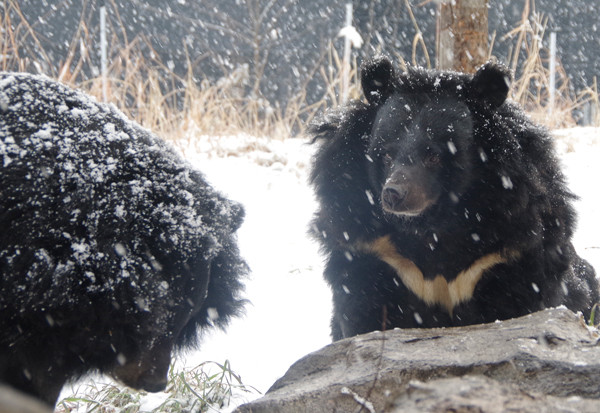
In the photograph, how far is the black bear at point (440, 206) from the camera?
2.67 m

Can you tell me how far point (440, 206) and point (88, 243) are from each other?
58.4 inches

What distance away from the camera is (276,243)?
5.04m

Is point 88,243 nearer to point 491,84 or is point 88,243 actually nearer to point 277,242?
point 491,84

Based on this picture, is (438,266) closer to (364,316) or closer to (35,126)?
(364,316)

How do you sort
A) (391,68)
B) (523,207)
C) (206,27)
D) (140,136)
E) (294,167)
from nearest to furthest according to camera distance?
1. (140,136)
2. (523,207)
3. (391,68)
4. (294,167)
5. (206,27)

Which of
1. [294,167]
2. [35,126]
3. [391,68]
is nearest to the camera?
[35,126]

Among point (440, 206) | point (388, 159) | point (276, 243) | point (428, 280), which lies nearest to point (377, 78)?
point (388, 159)

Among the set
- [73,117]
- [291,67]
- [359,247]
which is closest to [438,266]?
[359,247]

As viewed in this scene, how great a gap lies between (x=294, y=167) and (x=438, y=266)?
4.00 metres

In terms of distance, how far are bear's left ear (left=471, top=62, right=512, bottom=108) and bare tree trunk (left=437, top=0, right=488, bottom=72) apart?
2.10 m

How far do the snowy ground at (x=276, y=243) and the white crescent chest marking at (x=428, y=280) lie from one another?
694 mm

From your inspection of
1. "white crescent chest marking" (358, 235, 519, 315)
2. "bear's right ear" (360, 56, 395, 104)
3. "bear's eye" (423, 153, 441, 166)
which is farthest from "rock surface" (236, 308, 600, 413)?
"bear's right ear" (360, 56, 395, 104)

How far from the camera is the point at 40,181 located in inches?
76.5

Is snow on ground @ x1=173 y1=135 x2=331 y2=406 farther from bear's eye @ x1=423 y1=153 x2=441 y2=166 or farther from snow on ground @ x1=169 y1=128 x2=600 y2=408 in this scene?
bear's eye @ x1=423 y1=153 x2=441 y2=166
